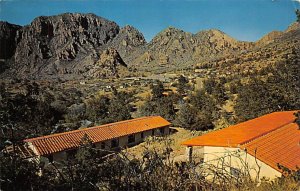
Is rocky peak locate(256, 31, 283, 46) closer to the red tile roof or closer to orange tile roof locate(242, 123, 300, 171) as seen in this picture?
the red tile roof

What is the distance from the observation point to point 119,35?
147 meters

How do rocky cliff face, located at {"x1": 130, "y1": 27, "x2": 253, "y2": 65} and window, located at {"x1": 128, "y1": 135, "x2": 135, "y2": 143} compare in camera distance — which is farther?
rocky cliff face, located at {"x1": 130, "y1": 27, "x2": 253, "y2": 65}

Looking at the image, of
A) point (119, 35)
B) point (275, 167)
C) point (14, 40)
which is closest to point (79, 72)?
point (14, 40)

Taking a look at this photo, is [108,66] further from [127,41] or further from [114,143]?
[114,143]

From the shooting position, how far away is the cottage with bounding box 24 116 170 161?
19.0m

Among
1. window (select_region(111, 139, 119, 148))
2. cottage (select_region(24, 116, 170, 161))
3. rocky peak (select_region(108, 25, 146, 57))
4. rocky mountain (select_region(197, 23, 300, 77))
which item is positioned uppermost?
rocky peak (select_region(108, 25, 146, 57))

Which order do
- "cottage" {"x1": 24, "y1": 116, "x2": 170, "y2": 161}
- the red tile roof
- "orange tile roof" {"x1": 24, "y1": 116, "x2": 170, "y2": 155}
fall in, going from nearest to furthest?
the red tile roof
"cottage" {"x1": 24, "y1": 116, "x2": 170, "y2": 161}
"orange tile roof" {"x1": 24, "y1": 116, "x2": 170, "y2": 155}

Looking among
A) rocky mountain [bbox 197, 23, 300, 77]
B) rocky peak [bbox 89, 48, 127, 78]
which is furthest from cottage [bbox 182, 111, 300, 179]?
rocky peak [bbox 89, 48, 127, 78]

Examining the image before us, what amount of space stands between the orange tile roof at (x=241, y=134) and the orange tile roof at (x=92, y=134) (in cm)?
916

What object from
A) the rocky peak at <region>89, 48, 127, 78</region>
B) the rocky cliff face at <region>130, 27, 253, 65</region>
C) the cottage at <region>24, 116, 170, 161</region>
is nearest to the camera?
the cottage at <region>24, 116, 170, 161</region>

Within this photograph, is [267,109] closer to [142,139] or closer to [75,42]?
[142,139]

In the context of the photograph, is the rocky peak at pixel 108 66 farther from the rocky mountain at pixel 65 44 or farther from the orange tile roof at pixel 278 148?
the orange tile roof at pixel 278 148

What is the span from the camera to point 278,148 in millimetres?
11383

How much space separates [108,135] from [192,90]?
17.5 metres
